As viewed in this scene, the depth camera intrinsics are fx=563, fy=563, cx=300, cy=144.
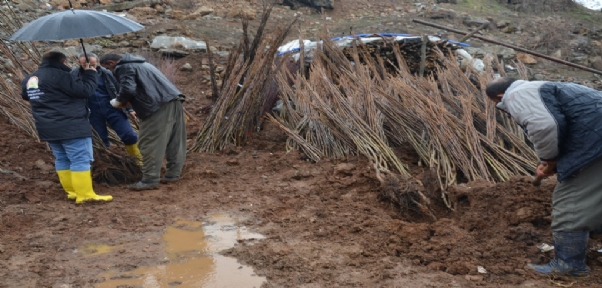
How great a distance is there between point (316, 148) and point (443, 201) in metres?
1.73

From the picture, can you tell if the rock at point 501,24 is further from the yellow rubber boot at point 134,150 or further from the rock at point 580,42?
the yellow rubber boot at point 134,150

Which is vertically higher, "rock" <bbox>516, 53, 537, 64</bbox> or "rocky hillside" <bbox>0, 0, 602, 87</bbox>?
"rocky hillside" <bbox>0, 0, 602, 87</bbox>

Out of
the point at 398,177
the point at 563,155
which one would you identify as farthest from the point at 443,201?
the point at 563,155

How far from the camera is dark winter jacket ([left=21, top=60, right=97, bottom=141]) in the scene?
465 centimetres

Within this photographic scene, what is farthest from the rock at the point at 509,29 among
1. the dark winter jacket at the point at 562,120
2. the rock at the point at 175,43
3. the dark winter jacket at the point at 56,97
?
the dark winter jacket at the point at 56,97

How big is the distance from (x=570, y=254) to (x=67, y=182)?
404cm

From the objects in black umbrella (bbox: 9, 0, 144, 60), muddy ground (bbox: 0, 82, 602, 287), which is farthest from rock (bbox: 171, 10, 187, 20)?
black umbrella (bbox: 9, 0, 144, 60)

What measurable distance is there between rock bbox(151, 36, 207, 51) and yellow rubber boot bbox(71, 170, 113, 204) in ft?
22.5

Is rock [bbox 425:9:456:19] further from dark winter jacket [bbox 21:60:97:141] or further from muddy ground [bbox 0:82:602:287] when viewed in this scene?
dark winter jacket [bbox 21:60:97:141]

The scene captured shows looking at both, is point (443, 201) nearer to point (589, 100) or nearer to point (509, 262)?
point (509, 262)

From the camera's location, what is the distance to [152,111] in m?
5.20

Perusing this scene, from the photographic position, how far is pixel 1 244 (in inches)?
154

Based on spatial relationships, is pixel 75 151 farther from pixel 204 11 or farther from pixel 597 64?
pixel 597 64

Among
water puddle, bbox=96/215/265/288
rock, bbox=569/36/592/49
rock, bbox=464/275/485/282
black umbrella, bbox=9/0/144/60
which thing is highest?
black umbrella, bbox=9/0/144/60
